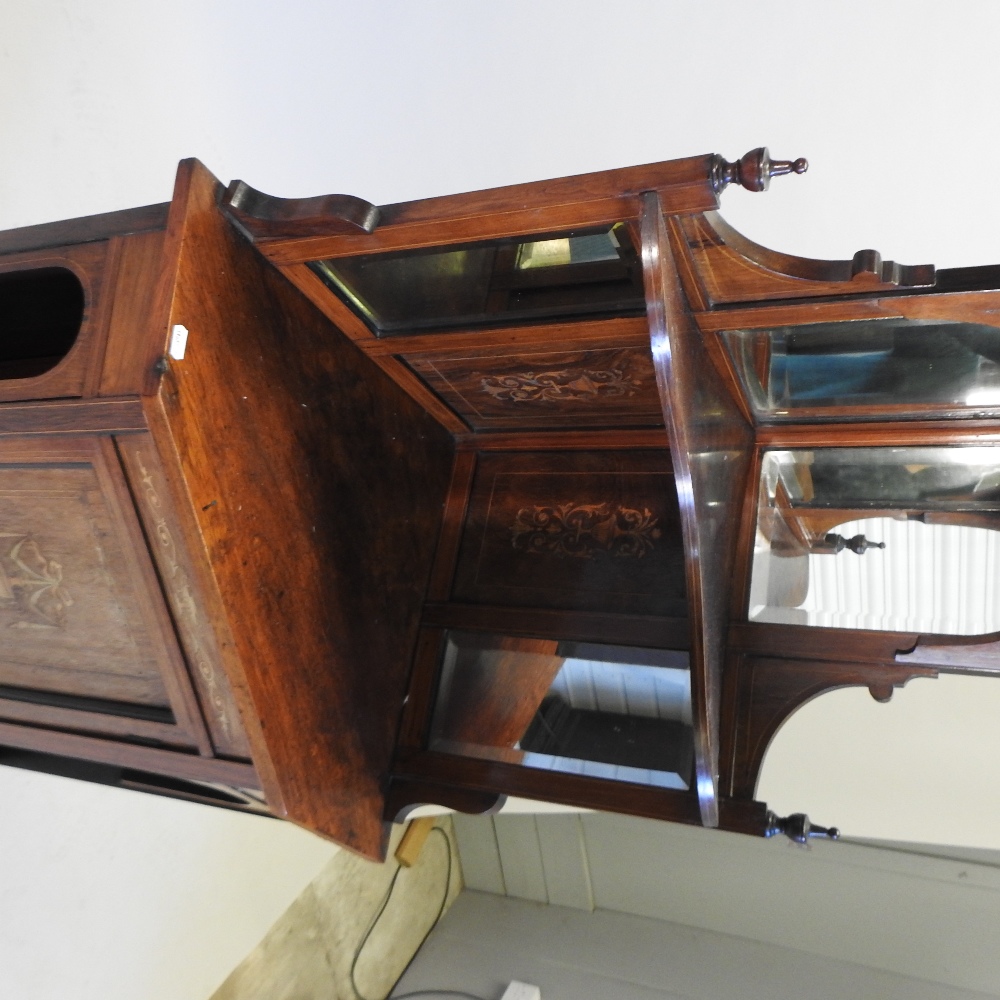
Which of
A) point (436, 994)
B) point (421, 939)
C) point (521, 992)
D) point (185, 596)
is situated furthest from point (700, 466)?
point (421, 939)

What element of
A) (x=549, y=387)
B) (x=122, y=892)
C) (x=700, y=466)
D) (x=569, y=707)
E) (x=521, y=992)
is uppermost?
(x=549, y=387)

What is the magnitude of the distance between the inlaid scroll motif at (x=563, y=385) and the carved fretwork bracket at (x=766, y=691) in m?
0.39

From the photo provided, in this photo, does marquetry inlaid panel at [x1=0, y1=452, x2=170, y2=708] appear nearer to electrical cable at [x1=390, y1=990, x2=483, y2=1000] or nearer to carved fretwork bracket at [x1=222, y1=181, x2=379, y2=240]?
carved fretwork bracket at [x1=222, y1=181, x2=379, y2=240]

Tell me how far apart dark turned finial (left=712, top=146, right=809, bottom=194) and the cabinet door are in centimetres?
60

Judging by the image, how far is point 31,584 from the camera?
1.01 metres

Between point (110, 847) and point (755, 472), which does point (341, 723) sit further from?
point (110, 847)

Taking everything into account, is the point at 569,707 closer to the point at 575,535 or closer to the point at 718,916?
the point at 575,535

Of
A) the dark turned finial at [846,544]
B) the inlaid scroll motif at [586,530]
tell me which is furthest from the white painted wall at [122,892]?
the dark turned finial at [846,544]

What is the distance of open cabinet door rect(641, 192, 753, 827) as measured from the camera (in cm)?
80

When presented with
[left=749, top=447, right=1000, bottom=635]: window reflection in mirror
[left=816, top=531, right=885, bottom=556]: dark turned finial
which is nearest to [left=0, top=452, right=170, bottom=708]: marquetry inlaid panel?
[left=749, top=447, right=1000, bottom=635]: window reflection in mirror

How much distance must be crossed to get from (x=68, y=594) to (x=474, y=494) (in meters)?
0.60

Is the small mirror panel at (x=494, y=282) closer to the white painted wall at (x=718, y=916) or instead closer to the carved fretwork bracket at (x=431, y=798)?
the carved fretwork bracket at (x=431, y=798)

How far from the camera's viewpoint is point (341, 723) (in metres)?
1.11

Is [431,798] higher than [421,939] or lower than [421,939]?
higher
